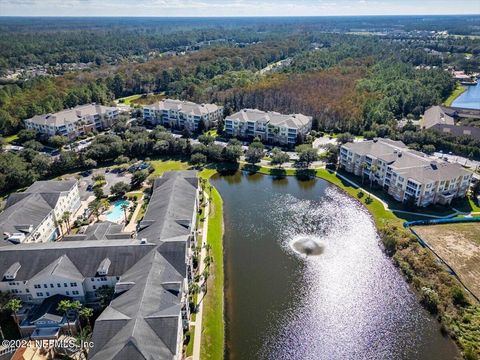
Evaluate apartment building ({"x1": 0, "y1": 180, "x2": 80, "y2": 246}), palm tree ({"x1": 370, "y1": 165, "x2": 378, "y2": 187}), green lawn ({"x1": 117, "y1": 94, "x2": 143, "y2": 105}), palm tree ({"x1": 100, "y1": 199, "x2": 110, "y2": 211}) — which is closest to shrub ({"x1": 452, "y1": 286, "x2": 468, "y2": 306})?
palm tree ({"x1": 370, "y1": 165, "x2": 378, "y2": 187})

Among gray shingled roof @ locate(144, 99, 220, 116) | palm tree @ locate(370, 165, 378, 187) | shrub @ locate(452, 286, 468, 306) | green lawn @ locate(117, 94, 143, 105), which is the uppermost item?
gray shingled roof @ locate(144, 99, 220, 116)

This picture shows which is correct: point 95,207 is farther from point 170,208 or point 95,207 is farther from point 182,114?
point 182,114

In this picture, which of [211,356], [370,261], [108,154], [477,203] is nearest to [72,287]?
[211,356]

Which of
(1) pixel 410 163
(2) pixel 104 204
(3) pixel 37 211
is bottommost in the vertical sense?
(2) pixel 104 204

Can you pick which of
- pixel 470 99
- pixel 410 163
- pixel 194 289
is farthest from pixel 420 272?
pixel 470 99

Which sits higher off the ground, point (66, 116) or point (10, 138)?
point (66, 116)

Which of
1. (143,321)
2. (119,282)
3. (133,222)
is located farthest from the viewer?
(133,222)

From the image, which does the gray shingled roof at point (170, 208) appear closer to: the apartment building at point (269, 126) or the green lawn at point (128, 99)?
the apartment building at point (269, 126)

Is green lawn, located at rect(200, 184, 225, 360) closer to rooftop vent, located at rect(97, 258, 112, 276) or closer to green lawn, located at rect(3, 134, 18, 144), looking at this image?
rooftop vent, located at rect(97, 258, 112, 276)
